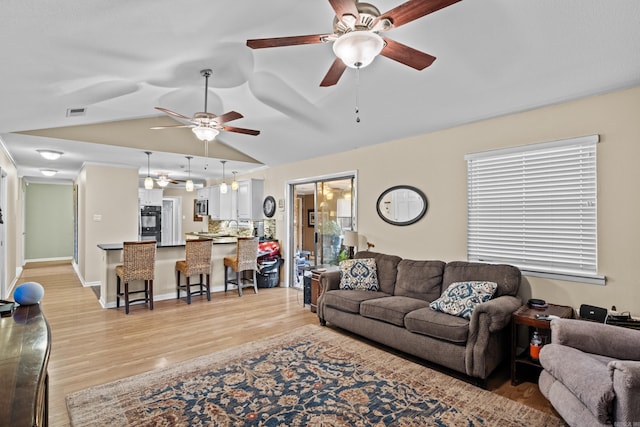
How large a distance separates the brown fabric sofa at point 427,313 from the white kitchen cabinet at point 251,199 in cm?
324

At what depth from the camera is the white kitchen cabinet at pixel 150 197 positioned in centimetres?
956

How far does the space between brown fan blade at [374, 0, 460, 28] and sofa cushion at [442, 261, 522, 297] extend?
2.57 m

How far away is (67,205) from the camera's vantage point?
9.81 meters

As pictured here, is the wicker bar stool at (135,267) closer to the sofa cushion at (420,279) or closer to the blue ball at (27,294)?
the blue ball at (27,294)

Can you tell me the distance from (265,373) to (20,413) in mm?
2146

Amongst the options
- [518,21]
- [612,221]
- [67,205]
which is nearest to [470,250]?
[612,221]

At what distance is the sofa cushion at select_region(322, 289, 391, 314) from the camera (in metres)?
3.71

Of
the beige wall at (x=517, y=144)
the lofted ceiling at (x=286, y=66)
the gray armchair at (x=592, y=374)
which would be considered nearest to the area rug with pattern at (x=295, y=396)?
the gray armchair at (x=592, y=374)

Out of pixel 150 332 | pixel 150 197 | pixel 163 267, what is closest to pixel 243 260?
pixel 163 267

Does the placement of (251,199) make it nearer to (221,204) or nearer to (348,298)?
(221,204)

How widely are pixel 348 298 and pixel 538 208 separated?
2.16m

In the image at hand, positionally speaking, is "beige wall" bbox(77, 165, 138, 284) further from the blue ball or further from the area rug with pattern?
the blue ball

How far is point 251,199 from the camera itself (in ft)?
22.8

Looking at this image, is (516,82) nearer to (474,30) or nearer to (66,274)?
(474,30)
